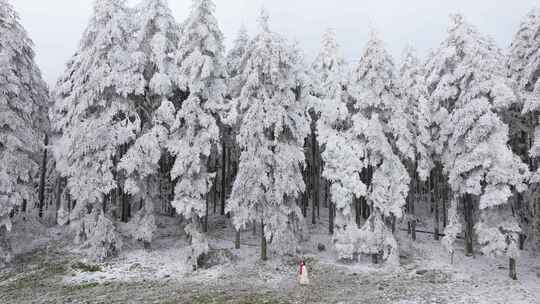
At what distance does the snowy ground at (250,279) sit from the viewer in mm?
17984

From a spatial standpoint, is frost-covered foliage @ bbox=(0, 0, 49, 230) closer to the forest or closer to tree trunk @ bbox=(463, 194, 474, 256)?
the forest

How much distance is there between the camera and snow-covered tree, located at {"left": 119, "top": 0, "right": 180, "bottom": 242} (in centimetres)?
2305

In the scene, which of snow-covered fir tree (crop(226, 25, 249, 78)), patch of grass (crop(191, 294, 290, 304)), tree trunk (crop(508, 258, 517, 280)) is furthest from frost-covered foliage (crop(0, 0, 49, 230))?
tree trunk (crop(508, 258, 517, 280))

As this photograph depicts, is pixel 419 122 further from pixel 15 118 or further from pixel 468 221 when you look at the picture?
pixel 15 118

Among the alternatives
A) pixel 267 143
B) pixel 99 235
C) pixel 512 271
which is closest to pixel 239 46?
pixel 267 143

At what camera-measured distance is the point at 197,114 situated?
76.1 feet

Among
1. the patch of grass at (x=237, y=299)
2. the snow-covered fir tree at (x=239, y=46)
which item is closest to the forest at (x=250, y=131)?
the patch of grass at (x=237, y=299)

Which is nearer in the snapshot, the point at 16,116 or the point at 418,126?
the point at 16,116

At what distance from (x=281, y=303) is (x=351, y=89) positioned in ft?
44.7

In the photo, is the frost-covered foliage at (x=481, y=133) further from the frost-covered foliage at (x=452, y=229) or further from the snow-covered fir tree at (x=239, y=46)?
the snow-covered fir tree at (x=239, y=46)

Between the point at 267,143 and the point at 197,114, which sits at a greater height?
the point at 197,114

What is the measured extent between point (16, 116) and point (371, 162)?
20.4 meters

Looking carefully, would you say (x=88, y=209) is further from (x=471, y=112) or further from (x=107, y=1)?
(x=471, y=112)

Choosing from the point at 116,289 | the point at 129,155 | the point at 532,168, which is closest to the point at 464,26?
the point at 532,168
